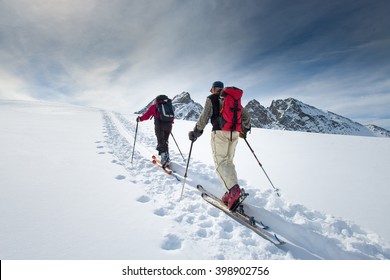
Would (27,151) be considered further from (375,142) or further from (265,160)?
(375,142)

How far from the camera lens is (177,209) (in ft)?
13.8

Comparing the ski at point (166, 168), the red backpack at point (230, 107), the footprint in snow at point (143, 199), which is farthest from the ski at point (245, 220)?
the red backpack at point (230, 107)

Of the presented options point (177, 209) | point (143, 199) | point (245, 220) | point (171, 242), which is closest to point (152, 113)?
point (143, 199)

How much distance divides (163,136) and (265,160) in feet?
13.2

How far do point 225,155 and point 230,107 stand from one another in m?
1.11

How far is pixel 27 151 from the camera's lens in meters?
6.90

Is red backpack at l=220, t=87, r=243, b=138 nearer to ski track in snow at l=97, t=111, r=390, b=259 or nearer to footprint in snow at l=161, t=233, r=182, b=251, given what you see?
ski track in snow at l=97, t=111, r=390, b=259

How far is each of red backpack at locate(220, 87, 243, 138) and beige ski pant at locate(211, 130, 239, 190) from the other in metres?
0.22

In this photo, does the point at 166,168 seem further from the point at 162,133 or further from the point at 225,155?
the point at 225,155

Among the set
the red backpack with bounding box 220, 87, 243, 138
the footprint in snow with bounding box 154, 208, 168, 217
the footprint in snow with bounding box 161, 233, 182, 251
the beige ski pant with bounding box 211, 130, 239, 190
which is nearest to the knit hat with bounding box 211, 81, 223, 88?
the red backpack with bounding box 220, 87, 243, 138

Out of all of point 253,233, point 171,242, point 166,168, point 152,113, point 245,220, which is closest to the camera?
point 171,242

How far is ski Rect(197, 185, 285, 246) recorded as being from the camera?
11.3ft

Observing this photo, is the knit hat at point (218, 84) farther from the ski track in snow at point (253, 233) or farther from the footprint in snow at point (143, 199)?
the footprint in snow at point (143, 199)

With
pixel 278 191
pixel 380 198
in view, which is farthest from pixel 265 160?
pixel 380 198
